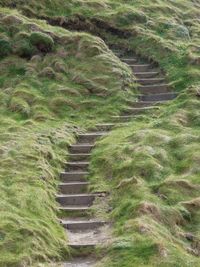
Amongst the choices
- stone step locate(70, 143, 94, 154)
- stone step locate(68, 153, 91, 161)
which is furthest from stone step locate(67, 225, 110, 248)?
stone step locate(70, 143, 94, 154)

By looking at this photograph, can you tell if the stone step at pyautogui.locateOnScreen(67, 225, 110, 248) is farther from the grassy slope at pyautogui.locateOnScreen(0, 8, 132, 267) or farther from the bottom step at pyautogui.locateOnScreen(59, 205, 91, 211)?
the bottom step at pyautogui.locateOnScreen(59, 205, 91, 211)

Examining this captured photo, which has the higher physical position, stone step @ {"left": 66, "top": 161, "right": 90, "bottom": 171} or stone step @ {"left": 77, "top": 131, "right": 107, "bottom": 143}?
stone step @ {"left": 66, "top": 161, "right": 90, "bottom": 171}

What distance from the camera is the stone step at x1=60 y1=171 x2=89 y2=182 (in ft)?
53.2

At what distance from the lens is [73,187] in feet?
51.0

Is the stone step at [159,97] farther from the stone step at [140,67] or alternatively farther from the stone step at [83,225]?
the stone step at [83,225]

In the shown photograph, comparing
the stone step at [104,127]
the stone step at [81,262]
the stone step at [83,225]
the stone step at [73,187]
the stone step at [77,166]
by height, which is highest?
the stone step at [81,262]

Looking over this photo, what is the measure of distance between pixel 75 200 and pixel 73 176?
63.2 inches

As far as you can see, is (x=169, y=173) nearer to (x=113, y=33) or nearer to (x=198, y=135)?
(x=198, y=135)

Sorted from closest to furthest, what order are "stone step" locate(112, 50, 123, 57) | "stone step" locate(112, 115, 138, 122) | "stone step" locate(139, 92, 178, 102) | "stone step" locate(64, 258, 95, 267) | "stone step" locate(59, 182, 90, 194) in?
"stone step" locate(64, 258, 95, 267), "stone step" locate(59, 182, 90, 194), "stone step" locate(112, 115, 138, 122), "stone step" locate(139, 92, 178, 102), "stone step" locate(112, 50, 123, 57)

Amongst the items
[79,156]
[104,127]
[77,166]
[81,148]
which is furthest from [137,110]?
[77,166]

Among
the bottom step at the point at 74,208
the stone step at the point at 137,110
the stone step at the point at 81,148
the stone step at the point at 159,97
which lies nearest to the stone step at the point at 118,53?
the stone step at the point at 159,97

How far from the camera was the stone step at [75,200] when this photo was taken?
14783 mm

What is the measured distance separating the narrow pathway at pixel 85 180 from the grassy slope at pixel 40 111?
361mm

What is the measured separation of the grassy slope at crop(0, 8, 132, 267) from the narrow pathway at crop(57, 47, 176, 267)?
36 centimetres
